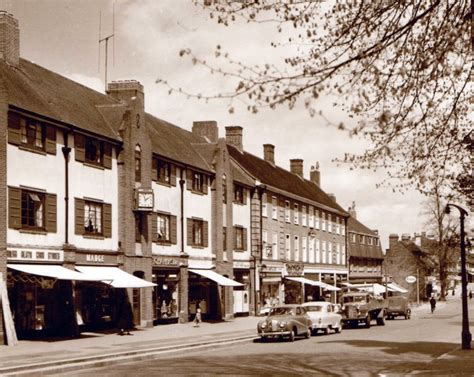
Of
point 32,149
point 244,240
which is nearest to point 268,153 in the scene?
point 244,240

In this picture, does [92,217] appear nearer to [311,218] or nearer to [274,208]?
[274,208]

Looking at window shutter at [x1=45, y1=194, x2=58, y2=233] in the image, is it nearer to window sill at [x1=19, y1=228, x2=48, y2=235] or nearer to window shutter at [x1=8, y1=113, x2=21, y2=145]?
window sill at [x1=19, y1=228, x2=48, y2=235]

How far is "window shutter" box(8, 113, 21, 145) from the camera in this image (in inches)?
1200

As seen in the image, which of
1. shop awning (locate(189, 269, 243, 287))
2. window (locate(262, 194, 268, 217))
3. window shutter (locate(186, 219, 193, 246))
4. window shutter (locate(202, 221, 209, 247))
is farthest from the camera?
window (locate(262, 194, 268, 217))

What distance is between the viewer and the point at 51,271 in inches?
1224

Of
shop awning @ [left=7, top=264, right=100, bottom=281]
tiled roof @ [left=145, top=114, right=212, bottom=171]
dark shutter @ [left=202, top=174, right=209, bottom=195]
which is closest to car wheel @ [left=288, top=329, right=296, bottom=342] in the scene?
shop awning @ [left=7, top=264, right=100, bottom=281]

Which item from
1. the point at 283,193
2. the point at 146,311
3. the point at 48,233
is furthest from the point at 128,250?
the point at 283,193

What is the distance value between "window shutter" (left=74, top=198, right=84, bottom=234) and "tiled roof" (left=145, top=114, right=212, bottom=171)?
283 inches

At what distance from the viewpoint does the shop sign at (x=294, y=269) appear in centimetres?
6222

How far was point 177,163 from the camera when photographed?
43.9 metres

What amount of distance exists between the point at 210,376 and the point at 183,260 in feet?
82.3

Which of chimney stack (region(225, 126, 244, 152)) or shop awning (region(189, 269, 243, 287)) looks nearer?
shop awning (region(189, 269, 243, 287))

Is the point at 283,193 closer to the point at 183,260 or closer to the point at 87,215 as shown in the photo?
the point at 183,260

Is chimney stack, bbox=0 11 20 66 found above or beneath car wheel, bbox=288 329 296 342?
above
